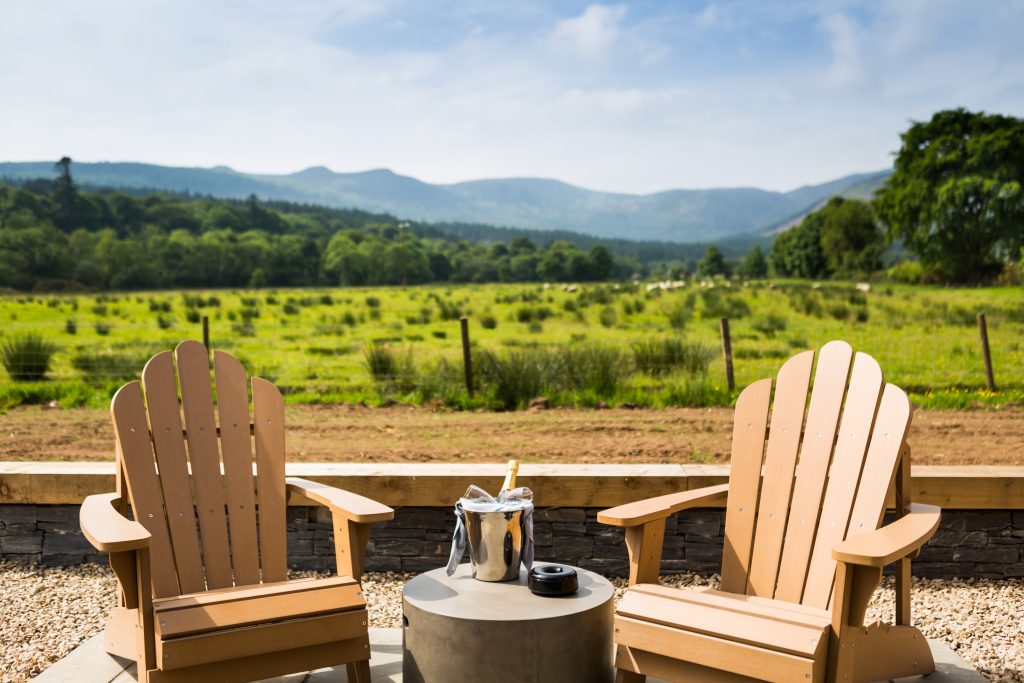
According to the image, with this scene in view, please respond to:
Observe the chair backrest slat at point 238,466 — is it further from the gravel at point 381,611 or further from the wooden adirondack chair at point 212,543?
the gravel at point 381,611

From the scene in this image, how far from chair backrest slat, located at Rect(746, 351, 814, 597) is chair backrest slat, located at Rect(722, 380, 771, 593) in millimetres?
27

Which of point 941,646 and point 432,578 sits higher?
point 432,578

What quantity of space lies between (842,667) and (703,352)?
6.72m

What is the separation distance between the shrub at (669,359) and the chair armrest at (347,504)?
5.98 m

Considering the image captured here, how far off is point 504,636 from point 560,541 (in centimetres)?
155

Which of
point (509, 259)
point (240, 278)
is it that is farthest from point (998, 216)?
point (240, 278)

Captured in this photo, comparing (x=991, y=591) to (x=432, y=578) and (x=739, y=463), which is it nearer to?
(x=739, y=463)

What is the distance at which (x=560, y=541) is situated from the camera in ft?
11.6

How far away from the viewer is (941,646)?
276 centimetres

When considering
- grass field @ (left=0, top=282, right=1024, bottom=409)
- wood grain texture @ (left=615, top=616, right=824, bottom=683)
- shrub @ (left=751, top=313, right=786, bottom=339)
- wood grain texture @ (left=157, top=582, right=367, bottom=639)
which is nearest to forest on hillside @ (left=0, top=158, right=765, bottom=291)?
grass field @ (left=0, top=282, right=1024, bottom=409)

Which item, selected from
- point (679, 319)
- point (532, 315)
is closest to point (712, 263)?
point (532, 315)

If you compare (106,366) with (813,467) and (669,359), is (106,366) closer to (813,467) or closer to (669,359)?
(669,359)

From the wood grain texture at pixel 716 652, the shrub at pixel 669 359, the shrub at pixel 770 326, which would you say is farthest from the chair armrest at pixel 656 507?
the shrub at pixel 770 326

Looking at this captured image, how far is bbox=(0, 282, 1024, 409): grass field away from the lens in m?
Result: 7.39
